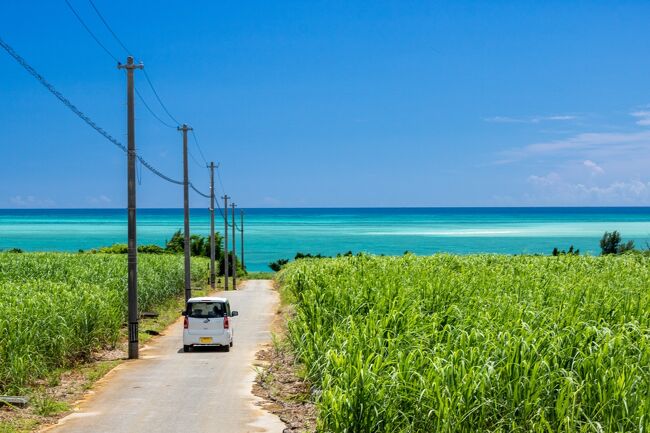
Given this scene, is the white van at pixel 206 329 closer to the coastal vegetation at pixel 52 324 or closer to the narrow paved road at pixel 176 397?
the narrow paved road at pixel 176 397

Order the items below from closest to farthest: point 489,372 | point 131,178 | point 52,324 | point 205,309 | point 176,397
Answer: point 489,372 → point 176,397 → point 52,324 → point 131,178 → point 205,309

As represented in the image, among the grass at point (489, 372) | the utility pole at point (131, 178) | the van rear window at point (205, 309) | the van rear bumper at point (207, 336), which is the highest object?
the utility pole at point (131, 178)

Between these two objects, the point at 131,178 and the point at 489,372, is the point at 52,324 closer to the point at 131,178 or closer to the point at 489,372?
the point at 131,178

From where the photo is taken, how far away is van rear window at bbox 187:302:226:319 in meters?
23.2

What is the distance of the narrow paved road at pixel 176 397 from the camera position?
12.9m

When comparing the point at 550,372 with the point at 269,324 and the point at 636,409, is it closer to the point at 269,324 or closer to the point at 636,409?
the point at 636,409

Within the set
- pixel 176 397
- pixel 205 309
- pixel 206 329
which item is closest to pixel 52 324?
pixel 176 397

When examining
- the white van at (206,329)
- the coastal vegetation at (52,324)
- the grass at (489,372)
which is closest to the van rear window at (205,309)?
the white van at (206,329)

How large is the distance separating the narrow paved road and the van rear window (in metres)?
1.16

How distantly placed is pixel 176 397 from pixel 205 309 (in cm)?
830

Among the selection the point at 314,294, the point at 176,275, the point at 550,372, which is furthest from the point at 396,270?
the point at 176,275

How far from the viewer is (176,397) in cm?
1527

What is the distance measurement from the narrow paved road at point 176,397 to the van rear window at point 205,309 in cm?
116

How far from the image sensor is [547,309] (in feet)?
48.0
